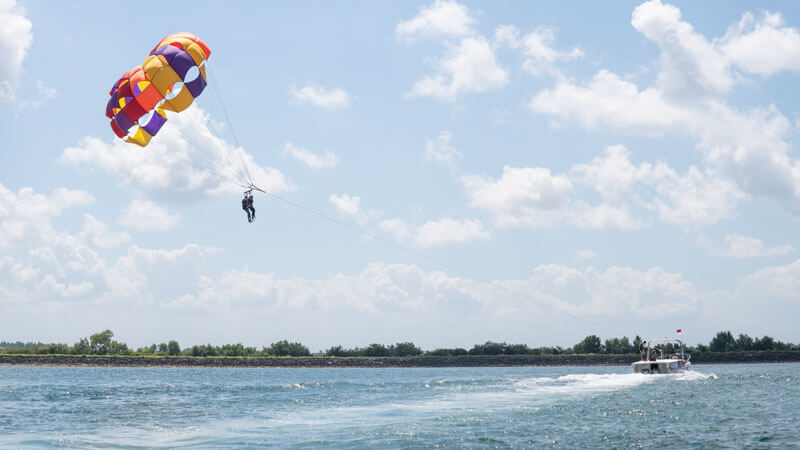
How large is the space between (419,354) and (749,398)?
6430 centimetres

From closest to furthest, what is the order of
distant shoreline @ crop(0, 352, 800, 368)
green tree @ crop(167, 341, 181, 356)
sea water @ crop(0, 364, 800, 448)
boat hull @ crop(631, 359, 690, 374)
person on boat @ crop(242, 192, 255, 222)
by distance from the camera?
sea water @ crop(0, 364, 800, 448) → person on boat @ crop(242, 192, 255, 222) → boat hull @ crop(631, 359, 690, 374) → distant shoreline @ crop(0, 352, 800, 368) → green tree @ crop(167, 341, 181, 356)

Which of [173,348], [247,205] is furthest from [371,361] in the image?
[247,205]

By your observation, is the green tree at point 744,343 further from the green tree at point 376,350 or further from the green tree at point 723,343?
the green tree at point 376,350

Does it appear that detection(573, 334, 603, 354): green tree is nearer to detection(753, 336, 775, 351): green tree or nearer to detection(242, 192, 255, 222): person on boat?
detection(753, 336, 775, 351): green tree

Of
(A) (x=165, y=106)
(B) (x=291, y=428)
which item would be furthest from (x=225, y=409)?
(A) (x=165, y=106)

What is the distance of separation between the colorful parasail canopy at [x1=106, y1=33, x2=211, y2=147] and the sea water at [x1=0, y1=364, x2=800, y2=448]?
10106mm

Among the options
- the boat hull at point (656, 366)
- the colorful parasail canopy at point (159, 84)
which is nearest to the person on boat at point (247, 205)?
the colorful parasail canopy at point (159, 84)

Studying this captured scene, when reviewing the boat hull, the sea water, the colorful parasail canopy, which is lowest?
the sea water

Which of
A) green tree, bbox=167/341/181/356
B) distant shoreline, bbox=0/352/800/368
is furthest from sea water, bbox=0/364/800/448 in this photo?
green tree, bbox=167/341/181/356

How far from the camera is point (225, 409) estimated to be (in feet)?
79.8

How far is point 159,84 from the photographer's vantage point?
68.7 feet

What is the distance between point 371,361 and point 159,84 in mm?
68426

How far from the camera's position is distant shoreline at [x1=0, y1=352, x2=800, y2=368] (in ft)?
236

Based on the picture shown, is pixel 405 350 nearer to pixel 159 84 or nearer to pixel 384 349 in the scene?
pixel 384 349
